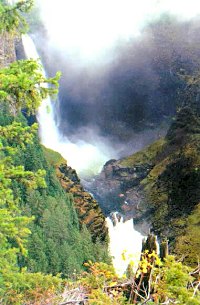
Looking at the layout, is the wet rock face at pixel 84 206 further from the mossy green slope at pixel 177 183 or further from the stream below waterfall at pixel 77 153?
the mossy green slope at pixel 177 183

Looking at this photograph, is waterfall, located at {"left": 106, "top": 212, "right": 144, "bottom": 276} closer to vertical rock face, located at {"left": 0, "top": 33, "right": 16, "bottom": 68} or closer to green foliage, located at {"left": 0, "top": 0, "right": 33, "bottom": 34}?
vertical rock face, located at {"left": 0, "top": 33, "right": 16, "bottom": 68}

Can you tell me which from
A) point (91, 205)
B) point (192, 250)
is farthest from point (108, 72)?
point (192, 250)

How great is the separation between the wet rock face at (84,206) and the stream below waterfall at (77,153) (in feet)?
11.4

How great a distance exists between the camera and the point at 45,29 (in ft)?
513

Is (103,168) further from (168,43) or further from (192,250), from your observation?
(168,43)

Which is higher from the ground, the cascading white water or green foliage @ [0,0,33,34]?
the cascading white water

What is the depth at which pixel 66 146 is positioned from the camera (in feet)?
419

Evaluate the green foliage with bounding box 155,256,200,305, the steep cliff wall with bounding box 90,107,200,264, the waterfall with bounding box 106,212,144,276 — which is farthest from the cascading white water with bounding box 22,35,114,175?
the green foliage with bounding box 155,256,200,305

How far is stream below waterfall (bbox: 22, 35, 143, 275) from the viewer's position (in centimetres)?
8375

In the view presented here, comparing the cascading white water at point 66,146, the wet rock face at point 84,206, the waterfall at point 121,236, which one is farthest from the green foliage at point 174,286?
the cascading white water at point 66,146

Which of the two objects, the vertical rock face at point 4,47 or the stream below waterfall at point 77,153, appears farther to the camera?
the stream below waterfall at point 77,153

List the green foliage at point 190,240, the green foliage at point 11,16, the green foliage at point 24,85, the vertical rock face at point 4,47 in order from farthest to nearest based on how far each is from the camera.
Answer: the green foliage at point 190,240 < the vertical rock face at point 4,47 < the green foliage at point 11,16 < the green foliage at point 24,85

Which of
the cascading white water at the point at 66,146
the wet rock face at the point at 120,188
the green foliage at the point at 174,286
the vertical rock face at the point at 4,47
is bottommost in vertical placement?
the green foliage at the point at 174,286

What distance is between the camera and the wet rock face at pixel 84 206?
A: 8431 centimetres
